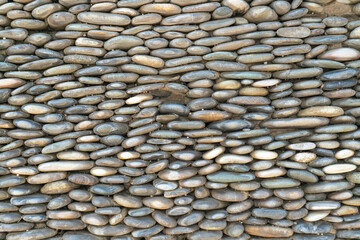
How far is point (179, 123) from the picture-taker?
5.16 feet

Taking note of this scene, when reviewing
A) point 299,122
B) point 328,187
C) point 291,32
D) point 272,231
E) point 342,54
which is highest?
point 291,32

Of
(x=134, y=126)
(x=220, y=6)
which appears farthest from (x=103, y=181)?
(x=220, y=6)

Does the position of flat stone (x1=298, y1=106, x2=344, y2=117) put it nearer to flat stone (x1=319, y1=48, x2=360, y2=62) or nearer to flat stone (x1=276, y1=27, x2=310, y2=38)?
flat stone (x1=319, y1=48, x2=360, y2=62)

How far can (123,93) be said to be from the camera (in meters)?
1.59

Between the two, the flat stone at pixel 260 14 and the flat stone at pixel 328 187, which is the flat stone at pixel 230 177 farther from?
the flat stone at pixel 260 14

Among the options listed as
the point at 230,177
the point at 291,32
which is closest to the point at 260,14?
the point at 291,32

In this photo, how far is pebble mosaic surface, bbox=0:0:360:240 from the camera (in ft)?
5.17

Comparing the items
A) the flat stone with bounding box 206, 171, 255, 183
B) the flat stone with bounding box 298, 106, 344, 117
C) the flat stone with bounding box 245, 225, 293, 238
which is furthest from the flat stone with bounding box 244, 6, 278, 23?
the flat stone with bounding box 245, 225, 293, 238

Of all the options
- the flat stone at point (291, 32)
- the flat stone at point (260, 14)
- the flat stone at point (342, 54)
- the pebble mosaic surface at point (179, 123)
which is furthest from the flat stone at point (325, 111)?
the flat stone at point (260, 14)

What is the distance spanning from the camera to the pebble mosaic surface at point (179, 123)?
1576 millimetres

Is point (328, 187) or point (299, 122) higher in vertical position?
point (299, 122)

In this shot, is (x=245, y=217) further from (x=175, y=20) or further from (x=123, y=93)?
(x=175, y=20)

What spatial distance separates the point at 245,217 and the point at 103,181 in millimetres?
673

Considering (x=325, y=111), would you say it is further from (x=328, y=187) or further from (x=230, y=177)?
(x=230, y=177)
